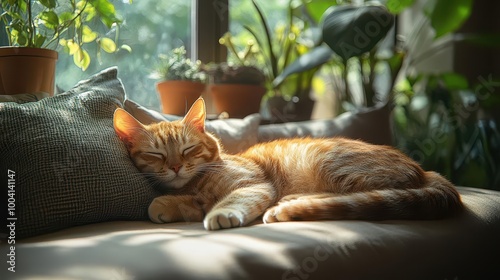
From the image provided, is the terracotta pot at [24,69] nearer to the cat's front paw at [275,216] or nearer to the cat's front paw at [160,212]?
the cat's front paw at [160,212]

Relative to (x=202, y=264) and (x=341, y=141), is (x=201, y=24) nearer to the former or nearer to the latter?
(x=341, y=141)

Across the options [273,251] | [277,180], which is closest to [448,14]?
[277,180]

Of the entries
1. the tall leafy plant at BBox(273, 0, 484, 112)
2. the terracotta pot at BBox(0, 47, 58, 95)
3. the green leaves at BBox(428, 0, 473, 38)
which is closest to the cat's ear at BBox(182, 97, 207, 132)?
the terracotta pot at BBox(0, 47, 58, 95)

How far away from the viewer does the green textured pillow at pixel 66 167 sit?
1247mm

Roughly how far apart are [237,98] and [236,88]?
49 millimetres

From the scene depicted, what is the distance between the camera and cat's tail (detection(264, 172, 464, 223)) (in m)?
1.37

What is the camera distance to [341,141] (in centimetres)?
177

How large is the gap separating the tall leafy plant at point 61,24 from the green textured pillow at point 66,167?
40 centimetres

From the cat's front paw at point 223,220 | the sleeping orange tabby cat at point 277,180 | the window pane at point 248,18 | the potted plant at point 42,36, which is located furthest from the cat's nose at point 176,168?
the window pane at point 248,18

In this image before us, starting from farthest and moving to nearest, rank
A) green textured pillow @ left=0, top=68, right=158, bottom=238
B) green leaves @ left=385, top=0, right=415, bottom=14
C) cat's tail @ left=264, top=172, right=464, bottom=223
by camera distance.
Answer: green leaves @ left=385, top=0, right=415, bottom=14, cat's tail @ left=264, top=172, right=464, bottom=223, green textured pillow @ left=0, top=68, right=158, bottom=238

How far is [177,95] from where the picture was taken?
2262 mm

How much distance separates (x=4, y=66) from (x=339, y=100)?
2.17m

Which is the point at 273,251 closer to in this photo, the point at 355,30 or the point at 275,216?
the point at 275,216

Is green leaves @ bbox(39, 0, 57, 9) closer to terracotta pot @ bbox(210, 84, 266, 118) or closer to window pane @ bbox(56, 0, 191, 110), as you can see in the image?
window pane @ bbox(56, 0, 191, 110)
